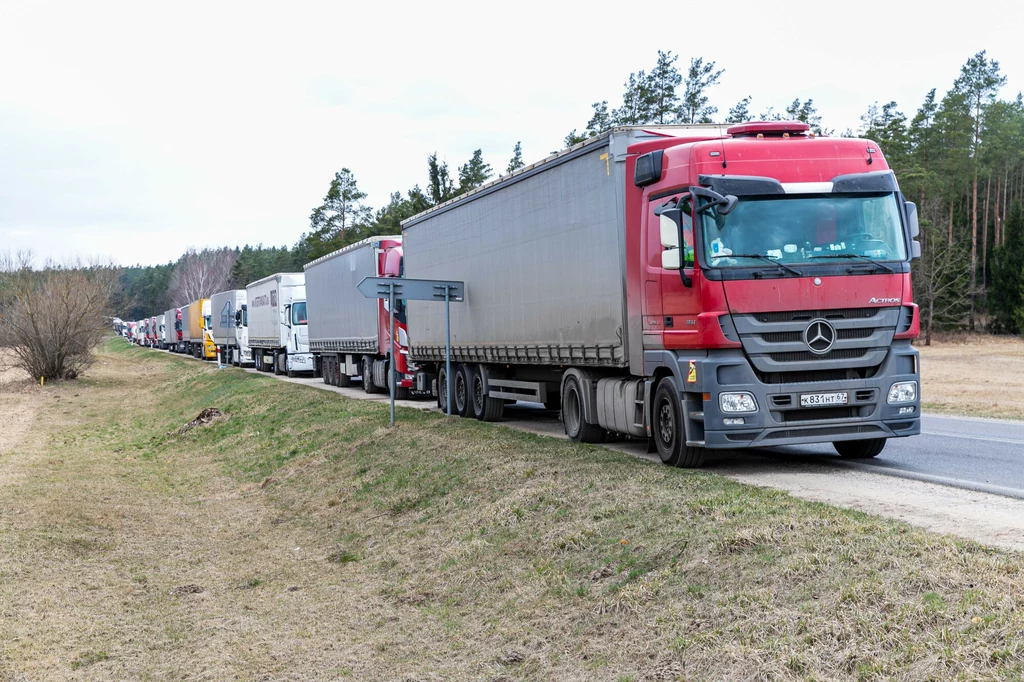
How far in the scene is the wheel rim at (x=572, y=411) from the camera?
14172mm

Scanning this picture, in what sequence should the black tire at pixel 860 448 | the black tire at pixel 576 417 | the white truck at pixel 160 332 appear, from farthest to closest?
the white truck at pixel 160 332 → the black tire at pixel 576 417 → the black tire at pixel 860 448

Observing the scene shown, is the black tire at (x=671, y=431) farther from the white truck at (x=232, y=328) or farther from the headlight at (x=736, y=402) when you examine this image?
the white truck at (x=232, y=328)

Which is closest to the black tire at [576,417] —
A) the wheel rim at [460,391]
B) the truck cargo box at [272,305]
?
the wheel rim at [460,391]

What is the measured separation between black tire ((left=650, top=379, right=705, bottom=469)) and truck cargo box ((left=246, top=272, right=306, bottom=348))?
2830 centimetres

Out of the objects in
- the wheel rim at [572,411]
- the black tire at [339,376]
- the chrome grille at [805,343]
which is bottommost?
the black tire at [339,376]

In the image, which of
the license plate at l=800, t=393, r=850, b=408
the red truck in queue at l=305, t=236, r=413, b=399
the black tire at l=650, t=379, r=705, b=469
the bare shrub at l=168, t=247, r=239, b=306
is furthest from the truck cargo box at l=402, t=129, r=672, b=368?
the bare shrub at l=168, t=247, r=239, b=306

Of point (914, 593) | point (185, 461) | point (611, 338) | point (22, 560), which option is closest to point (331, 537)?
point (22, 560)

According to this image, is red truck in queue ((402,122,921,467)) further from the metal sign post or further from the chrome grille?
the metal sign post

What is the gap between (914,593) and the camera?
5.63 metres

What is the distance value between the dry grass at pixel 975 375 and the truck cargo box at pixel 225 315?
32.2 meters

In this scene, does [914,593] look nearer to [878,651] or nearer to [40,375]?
[878,651]

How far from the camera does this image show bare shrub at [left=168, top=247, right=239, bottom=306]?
512ft

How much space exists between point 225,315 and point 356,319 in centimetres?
2245

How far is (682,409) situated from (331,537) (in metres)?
4.67
